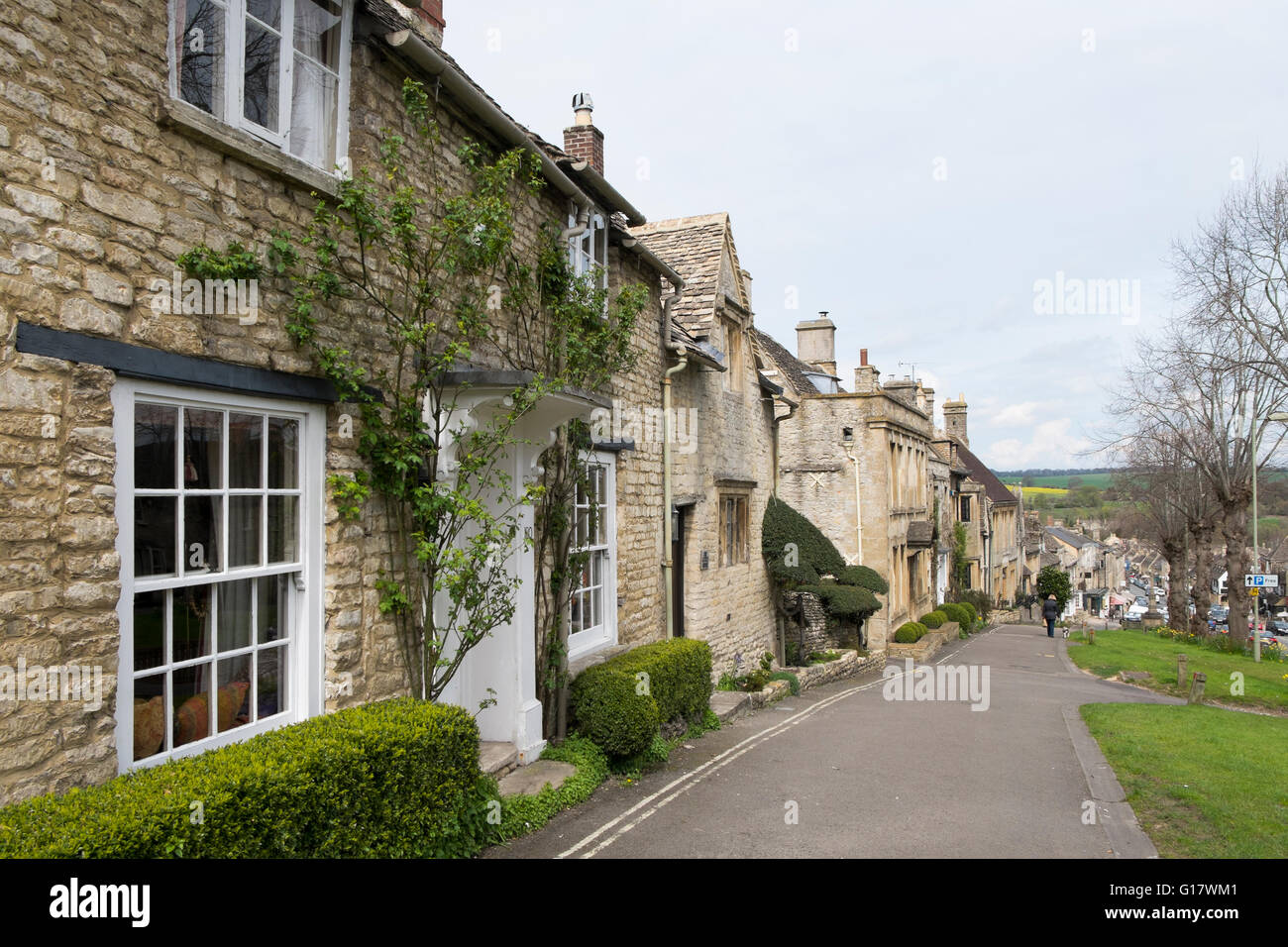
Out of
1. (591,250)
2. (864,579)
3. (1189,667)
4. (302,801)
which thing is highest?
(591,250)

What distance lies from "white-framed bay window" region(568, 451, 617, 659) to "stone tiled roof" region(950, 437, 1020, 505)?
146 feet

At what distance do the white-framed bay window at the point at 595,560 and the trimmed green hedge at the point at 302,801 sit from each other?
345 cm

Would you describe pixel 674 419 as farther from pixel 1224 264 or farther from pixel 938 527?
pixel 938 527

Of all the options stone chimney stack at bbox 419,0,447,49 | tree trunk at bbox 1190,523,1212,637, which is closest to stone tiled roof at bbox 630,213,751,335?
stone chimney stack at bbox 419,0,447,49

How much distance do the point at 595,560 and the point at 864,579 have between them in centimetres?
1473

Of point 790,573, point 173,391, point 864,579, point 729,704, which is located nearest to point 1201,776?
point 729,704

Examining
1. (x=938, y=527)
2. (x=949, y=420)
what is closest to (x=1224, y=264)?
(x=938, y=527)

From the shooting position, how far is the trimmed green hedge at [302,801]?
11.6ft

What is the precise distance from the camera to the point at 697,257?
15438 millimetres

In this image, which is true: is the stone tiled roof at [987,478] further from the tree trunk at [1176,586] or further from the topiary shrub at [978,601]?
the tree trunk at [1176,586]

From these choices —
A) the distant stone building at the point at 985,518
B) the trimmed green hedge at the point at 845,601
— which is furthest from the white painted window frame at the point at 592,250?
the distant stone building at the point at 985,518

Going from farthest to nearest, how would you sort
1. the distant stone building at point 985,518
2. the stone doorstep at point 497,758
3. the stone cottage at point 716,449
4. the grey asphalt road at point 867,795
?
1. the distant stone building at point 985,518
2. the stone cottage at point 716,449
3. the stone doorstep at point 497,758
4. the grey asphalt road at point 867,795

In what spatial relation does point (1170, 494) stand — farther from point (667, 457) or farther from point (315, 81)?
point (315, 81)
